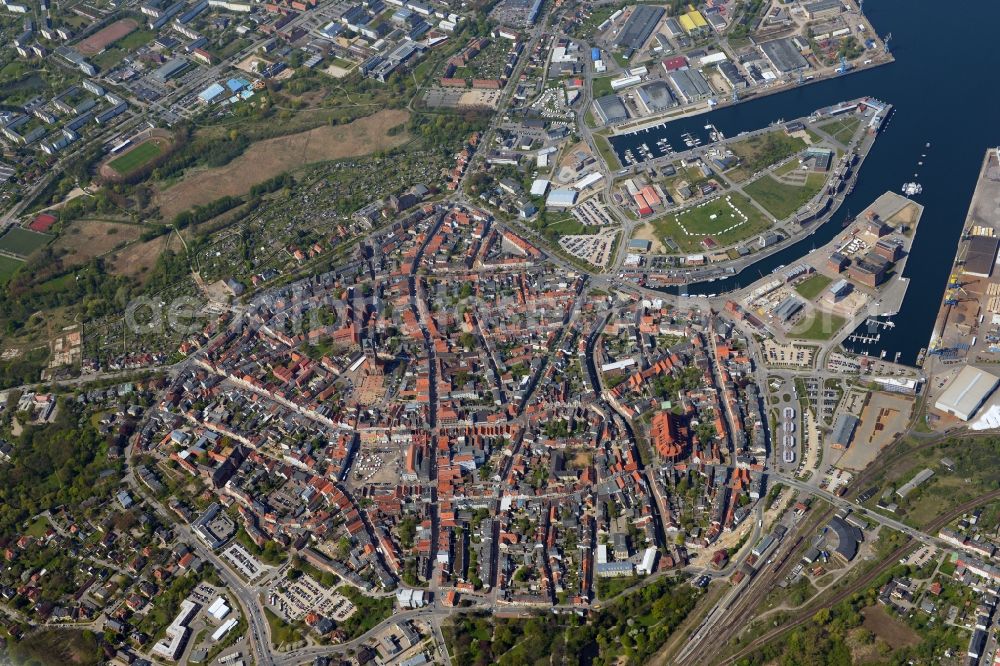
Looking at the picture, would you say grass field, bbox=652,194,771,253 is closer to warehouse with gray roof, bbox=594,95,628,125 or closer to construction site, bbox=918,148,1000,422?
warehouse with gray roof, bbox=594,95,628,125

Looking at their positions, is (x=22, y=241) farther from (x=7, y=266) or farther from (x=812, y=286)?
(x=812, y=286)

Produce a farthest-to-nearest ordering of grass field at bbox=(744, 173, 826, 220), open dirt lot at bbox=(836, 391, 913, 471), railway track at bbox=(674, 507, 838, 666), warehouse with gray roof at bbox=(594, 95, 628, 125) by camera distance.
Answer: warehouse with gray roof at bbox=(594, 95, 628, 125)
grass field at bbox=(744, 173, 826, 220)
open dirt lot at bbox=(836, 391, 913, 471)
railway track at bbox=(674, 507, 838, 666)

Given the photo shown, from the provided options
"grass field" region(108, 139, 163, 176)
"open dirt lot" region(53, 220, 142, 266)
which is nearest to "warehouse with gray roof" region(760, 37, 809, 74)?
"grass field" region(108, 139, 163, 176)

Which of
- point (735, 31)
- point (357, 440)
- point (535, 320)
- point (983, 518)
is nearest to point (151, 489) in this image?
point (357, 440)

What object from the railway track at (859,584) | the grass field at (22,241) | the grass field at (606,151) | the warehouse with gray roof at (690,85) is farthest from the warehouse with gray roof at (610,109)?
the grass field at (22,241)

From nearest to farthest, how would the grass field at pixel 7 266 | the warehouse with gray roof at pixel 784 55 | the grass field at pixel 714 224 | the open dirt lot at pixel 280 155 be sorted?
the grass field at pixel 714 224
the grass field at pixel 7 266
the open dirt lot at pixel 280 155
the warehouse with gray roof at pixel 784 55

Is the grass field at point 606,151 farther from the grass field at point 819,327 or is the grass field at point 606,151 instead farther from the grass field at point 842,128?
the grass field at point 819,327
